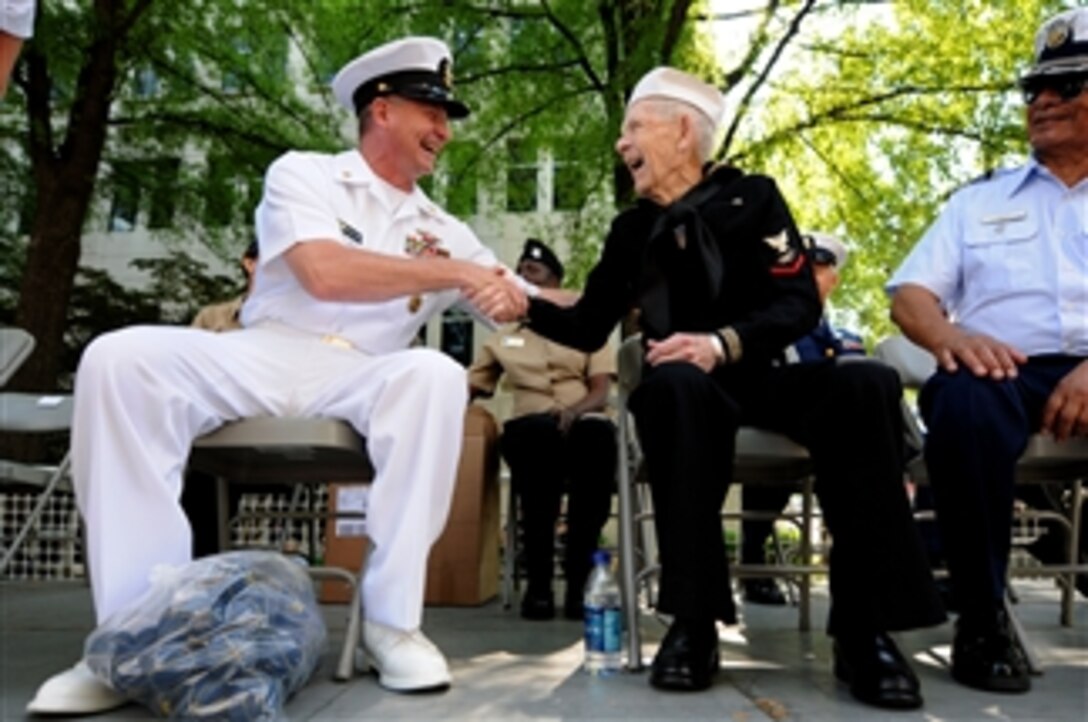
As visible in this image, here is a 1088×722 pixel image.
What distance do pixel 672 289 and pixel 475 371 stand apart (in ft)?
9.26

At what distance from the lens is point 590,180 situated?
36.3 ft

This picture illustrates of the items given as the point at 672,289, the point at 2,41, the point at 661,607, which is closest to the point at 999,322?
the point at 672,289

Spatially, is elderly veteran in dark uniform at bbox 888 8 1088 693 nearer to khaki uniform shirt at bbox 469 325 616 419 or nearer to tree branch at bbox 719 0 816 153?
khaki uniform shirt at bbox 469 325 616 419

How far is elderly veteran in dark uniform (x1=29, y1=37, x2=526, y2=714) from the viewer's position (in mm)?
2771

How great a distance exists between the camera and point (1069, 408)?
3133 millimetres

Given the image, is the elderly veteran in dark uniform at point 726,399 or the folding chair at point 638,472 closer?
the elderly veteran in dark uniform at point 726,399

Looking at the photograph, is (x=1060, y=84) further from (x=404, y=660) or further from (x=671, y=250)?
(x=404, y=660)

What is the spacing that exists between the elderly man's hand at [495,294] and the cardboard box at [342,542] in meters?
2.05

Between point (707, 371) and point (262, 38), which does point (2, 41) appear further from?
point (262, 38)

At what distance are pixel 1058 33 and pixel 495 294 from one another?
2.07m

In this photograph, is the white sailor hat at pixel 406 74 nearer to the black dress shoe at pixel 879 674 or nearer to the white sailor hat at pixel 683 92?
the white sailor hat at pixel 683 92

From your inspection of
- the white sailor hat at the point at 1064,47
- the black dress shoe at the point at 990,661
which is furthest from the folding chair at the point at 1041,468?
the white sailor hat at the point at 1064,47

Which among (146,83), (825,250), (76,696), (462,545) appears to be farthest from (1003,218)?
(146,83)

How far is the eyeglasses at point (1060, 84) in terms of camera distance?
3.56m
